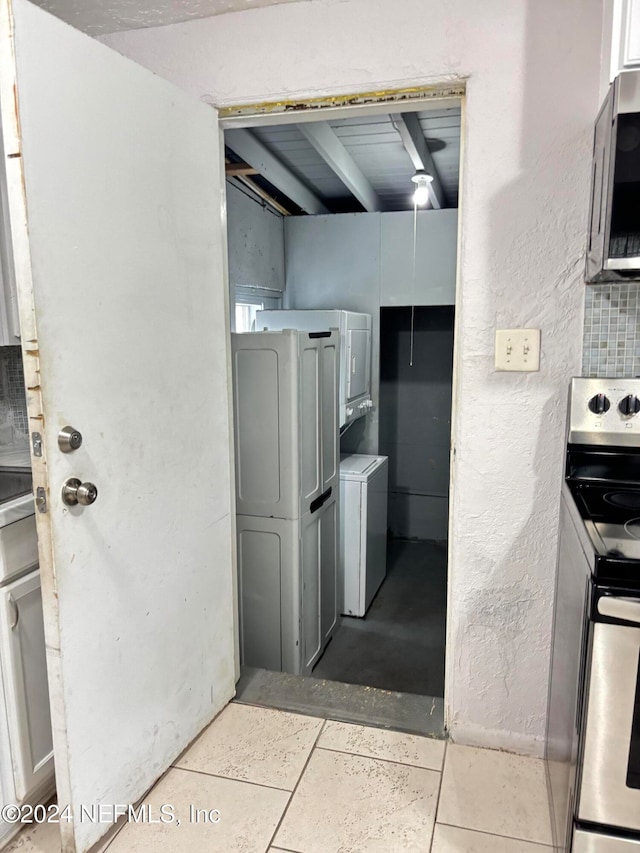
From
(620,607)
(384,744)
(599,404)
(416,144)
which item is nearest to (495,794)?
(384,744)

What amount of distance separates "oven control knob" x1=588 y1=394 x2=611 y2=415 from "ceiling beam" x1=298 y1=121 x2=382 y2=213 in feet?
5.63

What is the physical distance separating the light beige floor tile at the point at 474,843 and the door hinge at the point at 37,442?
4.32ft

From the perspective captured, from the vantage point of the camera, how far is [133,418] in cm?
151

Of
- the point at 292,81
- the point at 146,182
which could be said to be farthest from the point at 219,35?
the point at 146,182

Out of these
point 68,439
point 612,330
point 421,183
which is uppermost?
point 421,183

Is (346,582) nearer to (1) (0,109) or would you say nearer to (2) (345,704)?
(2) (345,704)

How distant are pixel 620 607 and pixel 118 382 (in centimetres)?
116

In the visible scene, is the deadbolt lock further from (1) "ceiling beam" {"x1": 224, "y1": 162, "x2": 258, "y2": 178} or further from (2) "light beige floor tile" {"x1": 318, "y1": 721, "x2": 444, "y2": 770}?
(1) "ceiling beam" {"x1": 224, "y1": 162, "x2": 258, "y2": 178}

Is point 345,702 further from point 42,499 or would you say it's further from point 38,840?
point 42,499

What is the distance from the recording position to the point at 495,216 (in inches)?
64.9

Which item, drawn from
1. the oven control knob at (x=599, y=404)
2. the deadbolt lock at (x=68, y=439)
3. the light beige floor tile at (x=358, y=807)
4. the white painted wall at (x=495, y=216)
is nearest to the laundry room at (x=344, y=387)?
the white painted wall at (x=495, y=216)

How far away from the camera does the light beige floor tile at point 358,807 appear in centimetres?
148

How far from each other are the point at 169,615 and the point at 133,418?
22.9 inches

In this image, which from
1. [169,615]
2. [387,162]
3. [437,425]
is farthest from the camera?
[437,425]
